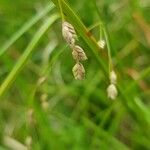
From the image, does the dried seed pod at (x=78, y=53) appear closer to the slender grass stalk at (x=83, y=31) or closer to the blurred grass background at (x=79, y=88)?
the slender grass stalk at (x=83, y=31)

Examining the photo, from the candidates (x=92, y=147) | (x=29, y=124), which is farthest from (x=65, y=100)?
(x=29, y=124)

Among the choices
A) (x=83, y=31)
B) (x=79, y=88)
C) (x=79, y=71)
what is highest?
(x=79, y=88)

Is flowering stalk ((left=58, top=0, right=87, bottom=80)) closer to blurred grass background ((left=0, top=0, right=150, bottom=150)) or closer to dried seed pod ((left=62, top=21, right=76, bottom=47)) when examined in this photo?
dried seed pod ((left=62, top=21, right=76, bottom=47))

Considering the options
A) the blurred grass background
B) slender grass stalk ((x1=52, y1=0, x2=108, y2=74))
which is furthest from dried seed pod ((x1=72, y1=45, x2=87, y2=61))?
the blurred grass background

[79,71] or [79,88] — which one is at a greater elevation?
[79,88]

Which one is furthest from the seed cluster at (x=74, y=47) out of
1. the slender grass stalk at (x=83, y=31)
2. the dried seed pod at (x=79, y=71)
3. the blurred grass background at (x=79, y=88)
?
the blurred grass background at (x=79, y=88)

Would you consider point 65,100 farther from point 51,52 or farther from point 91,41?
point 91,41

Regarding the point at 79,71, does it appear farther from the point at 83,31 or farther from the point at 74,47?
the point at 83,31

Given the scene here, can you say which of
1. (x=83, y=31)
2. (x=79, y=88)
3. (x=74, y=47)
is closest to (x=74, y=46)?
(x=74, y=47)
